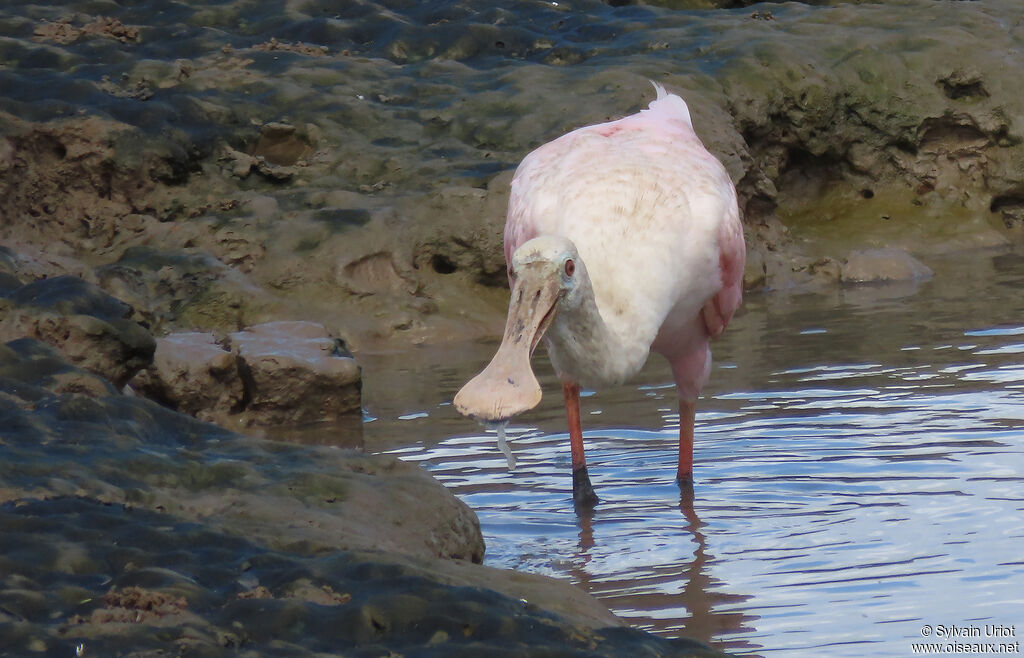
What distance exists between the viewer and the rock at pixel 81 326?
6293mm

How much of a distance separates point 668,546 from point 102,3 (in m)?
A: 10.6

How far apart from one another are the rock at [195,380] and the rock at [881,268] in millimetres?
6532

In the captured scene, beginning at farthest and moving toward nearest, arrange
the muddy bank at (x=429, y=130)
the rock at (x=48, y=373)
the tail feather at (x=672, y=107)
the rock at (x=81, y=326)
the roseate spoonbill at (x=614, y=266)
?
1. the muddy bank at (x=429, y=130)
2. the tail feather at (x=672, y=107)
3. the rock at (x=81, y=326)
4. the rock at (x=48, y=373)
5. the roseate spoonbill at (x=614, y=266)

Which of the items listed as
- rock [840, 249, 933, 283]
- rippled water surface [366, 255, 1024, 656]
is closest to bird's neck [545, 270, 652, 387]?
rippled water surface [366, 255, 1024, 656]

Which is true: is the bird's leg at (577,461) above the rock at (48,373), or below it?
below

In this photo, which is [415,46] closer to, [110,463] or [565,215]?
[565,215]

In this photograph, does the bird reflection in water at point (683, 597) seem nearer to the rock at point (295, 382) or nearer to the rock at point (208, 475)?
the rock at point (208, 475)

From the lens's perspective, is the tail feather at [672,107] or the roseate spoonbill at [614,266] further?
the tail feather at [672,107]

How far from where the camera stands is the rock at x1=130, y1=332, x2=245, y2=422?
800 cm

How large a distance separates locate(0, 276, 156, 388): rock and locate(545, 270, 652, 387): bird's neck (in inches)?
76.4

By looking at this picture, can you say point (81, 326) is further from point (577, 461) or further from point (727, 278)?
point (727, 278)

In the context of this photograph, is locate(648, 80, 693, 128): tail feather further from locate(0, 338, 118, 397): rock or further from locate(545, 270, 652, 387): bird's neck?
locate(0, 338, 118, 397): rock

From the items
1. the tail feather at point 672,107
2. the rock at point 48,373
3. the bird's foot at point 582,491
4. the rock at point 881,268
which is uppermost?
the tail feather at point 672,107

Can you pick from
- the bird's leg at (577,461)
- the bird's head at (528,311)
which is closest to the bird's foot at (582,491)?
the bird's leg at (577,461)
